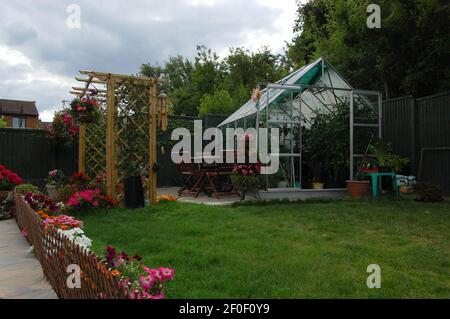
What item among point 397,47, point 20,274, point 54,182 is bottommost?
point 20,274

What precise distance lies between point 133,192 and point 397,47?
771 cm

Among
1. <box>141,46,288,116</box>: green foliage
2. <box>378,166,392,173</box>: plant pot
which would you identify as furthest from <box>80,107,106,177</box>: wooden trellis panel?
<box>141,46,288,116</box>: green foliage

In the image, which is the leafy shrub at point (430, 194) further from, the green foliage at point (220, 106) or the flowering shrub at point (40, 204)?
the green foliage at point (220, 106)

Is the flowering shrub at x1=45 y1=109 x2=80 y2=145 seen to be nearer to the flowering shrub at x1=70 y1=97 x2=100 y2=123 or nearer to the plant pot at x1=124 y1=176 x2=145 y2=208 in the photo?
the flowering shrub at x1=70 y1=97 x2=100 y2=123

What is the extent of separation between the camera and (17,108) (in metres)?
35.9

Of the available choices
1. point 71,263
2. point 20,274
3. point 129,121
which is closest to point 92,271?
point 71,263

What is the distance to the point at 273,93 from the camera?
848cm

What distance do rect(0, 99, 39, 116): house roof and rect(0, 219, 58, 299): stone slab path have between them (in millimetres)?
34163

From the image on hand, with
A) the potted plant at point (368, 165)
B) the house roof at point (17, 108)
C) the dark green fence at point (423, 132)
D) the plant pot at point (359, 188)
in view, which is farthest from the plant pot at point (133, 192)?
the house roof at point (17, 108)

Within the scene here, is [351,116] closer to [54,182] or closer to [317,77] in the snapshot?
[317,77]

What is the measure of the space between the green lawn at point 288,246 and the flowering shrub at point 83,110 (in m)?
2.38

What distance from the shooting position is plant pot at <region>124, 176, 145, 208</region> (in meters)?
6.71

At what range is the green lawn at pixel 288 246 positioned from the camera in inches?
109
